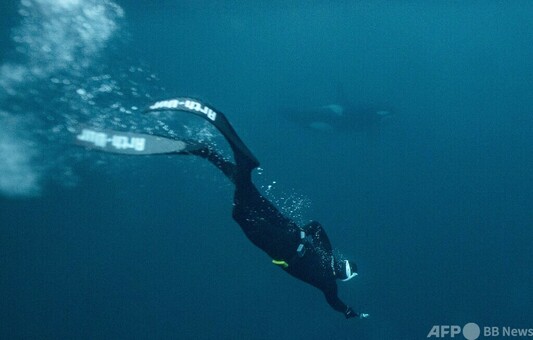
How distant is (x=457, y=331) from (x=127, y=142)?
46.8 ft

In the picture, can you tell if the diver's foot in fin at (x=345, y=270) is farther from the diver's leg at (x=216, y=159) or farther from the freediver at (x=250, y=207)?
the diver's leg at (x=216, y=159)

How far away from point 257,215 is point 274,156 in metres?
11.4

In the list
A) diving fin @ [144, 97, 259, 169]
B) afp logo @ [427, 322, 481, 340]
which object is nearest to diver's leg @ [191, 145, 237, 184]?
diving fin @ [144, 97, 259, 169]

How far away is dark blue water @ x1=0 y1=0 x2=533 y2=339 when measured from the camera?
14375mm

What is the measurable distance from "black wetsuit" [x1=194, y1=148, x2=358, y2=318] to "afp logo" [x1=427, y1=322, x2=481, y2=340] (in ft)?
32.1

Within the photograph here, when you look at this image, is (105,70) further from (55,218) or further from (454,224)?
(454,224)

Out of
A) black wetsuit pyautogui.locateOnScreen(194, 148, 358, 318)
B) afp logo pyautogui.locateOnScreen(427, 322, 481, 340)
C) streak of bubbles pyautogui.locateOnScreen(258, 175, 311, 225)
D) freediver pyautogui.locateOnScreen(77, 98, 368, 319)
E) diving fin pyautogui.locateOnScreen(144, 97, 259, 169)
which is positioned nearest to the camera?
freediver pyautogui.locateOnScreen(77, 98, 368, 319)

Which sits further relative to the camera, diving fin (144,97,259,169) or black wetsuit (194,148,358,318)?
black wetsuit (194,148,358,318)

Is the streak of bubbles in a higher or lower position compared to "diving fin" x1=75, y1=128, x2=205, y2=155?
higher

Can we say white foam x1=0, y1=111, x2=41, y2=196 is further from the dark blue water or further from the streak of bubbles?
the streak of bubbles

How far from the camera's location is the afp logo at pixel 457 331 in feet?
43.7

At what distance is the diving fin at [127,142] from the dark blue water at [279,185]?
1166 centimetres

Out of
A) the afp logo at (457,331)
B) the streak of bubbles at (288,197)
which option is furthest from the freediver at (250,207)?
the afp logo at (457,331)

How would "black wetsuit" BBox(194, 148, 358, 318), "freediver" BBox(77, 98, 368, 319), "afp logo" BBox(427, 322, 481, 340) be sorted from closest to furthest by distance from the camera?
"freediver" BBox(77, 98, 368, 319)
"black wetsuit" BBox(194, 148, 358, 318)
"afp logo" BBox(427, 322, 481, 340)
